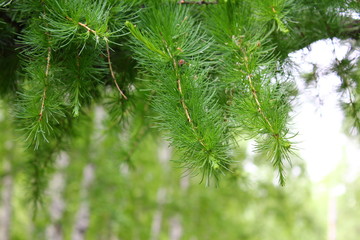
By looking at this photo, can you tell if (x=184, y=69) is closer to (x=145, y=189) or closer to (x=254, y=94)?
(x=254, y=94)

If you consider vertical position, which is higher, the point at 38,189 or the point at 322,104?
the point at 322,104

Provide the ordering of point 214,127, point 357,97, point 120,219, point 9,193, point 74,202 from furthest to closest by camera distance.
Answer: point 9,193
point 74,202
point 120,219
point 357,97
point 214,127

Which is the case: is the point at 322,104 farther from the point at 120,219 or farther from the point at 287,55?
the point at 120,219

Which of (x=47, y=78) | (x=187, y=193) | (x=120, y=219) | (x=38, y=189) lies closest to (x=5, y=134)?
(x=120, y=219)

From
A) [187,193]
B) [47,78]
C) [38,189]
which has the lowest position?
[38,189]

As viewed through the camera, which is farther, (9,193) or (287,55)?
(9,193)

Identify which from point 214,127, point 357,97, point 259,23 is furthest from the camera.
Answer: point 357,97

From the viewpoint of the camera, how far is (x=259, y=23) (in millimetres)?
1182

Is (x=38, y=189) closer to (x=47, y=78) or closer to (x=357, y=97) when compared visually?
(x=47, y=78)

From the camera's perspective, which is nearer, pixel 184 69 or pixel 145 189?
pixel 184 69

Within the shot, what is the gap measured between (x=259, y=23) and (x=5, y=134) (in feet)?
20.7

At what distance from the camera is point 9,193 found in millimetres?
7172

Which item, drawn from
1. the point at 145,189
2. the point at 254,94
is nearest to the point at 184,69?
the point at 254,94

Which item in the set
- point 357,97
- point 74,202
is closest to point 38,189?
point 357,97
